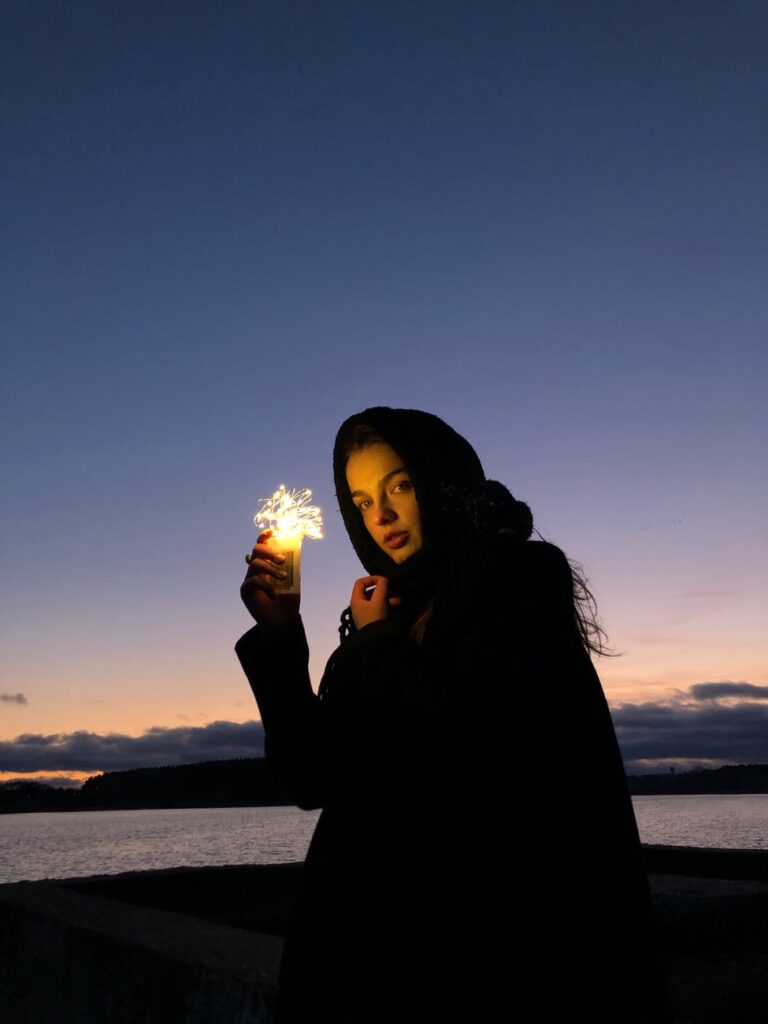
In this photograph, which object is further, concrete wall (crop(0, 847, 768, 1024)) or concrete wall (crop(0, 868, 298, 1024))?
concrete wall (crop(0, 847, 768, 1024))

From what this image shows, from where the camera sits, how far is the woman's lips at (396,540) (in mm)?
2658

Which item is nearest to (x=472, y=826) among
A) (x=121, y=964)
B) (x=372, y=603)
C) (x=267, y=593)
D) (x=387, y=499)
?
(x=372, y=603)

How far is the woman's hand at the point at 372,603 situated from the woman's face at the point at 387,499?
27 cm

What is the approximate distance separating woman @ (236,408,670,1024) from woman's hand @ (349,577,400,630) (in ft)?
0.36

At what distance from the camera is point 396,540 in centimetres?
267

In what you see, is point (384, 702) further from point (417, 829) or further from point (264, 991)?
point (264, 991)

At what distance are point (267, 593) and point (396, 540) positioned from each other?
1.50 feet

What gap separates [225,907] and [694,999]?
4.31 meters

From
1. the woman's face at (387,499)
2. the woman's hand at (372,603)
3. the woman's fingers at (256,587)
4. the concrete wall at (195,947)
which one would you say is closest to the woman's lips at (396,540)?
the woman's face at (387,499)

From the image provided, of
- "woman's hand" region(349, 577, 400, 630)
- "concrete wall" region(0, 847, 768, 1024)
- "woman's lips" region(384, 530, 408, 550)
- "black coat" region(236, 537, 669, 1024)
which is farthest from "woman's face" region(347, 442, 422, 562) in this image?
"concrete wall" region(0, 847, 768, 1024)

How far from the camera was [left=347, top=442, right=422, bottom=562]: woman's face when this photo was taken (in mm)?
2660

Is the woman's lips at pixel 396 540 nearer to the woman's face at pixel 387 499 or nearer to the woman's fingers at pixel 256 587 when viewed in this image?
the woman's face at pixel 387 499

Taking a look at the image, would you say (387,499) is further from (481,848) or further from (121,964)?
(121,964)

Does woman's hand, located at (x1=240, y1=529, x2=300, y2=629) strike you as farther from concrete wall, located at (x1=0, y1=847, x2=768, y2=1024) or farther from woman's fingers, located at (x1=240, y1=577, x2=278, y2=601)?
concrete wall, located at (x1=0, y1=847, x2=768, y2=1024)
